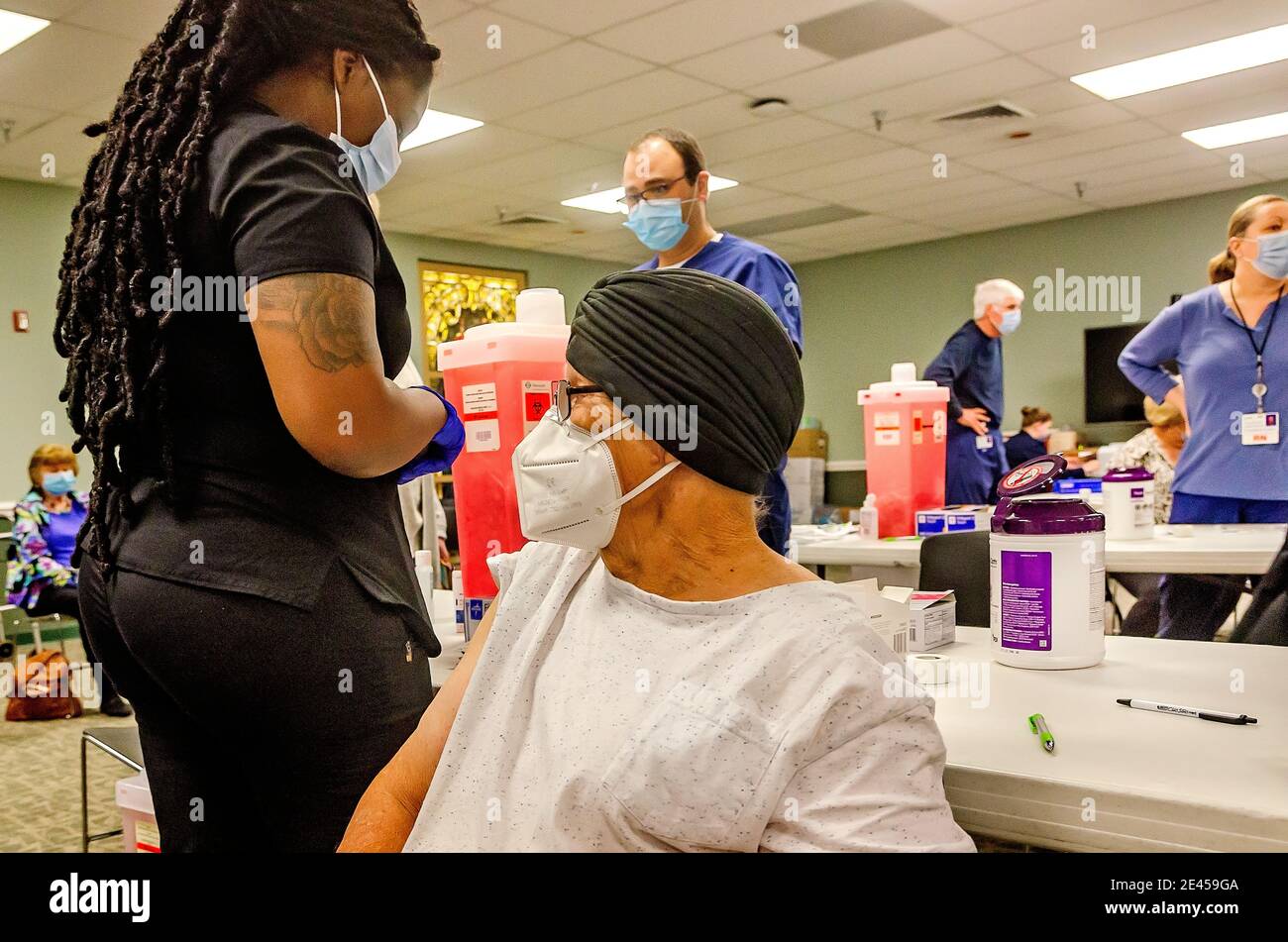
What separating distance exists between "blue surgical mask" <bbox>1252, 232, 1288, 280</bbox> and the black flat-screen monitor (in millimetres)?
5936

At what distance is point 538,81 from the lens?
209 inches

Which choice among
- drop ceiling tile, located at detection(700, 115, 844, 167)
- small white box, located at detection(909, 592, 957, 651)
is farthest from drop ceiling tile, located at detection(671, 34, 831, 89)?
small white box, located at detection(909, 592, 957, 651)

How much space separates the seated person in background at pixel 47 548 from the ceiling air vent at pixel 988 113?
528 cm

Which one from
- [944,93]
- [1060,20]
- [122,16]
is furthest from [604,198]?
[122,16]

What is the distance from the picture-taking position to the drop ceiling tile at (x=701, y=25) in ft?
14.8

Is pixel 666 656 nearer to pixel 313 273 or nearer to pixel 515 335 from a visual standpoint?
pixel 313 273

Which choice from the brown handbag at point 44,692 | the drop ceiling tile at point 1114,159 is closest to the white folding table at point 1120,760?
the brown handbag at point 44,692

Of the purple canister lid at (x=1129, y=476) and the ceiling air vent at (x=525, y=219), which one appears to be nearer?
the purple canister lid at (x=1129, y=476)

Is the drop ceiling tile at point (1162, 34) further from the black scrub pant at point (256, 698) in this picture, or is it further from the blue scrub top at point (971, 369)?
the black scrub pant at point (256, 698)

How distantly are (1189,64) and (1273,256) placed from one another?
9.83 ft

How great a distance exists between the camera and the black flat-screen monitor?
8719mm

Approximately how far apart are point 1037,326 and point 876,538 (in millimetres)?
6817

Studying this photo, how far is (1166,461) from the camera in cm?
502
